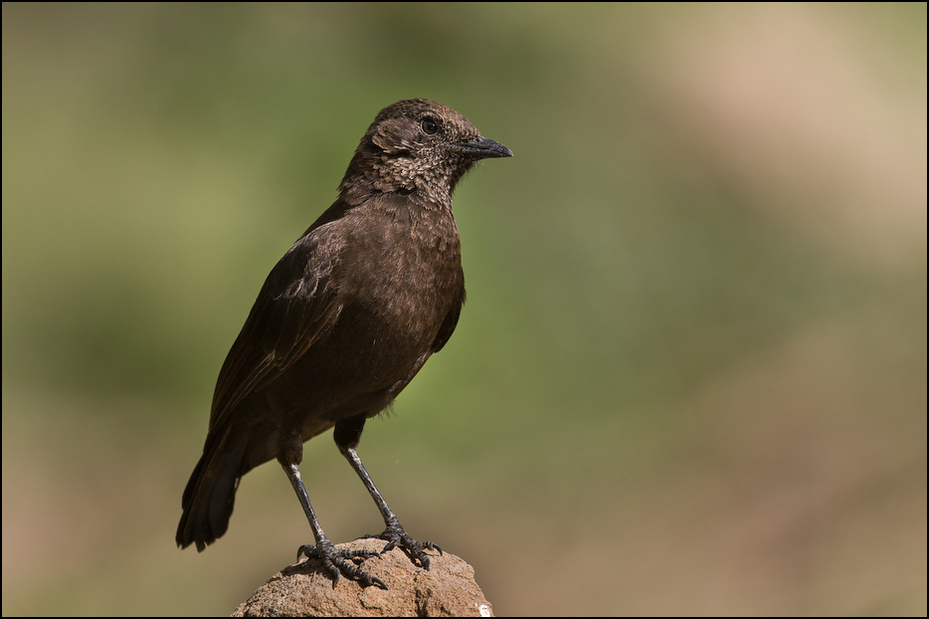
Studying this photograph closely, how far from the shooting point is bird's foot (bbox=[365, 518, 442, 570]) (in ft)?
15.6

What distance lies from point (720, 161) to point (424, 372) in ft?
17.9

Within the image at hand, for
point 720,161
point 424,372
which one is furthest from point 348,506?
point 720,161

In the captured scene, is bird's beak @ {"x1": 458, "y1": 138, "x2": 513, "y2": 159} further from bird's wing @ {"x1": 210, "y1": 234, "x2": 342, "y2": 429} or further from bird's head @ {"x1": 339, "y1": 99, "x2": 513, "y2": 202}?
bird's wing @ {"x1": 210, "y1": 234, "x2": 342, "y2": 429}

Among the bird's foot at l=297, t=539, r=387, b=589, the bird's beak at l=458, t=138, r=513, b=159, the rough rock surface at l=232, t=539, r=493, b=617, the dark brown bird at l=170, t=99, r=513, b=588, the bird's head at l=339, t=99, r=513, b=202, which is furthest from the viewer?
the bird's beak at l=458, t=138, r=513, b=159

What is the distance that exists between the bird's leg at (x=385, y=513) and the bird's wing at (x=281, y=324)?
0.63m

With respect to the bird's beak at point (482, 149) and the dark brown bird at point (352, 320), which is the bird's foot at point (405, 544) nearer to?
the dark brown bird at point (352, 320)

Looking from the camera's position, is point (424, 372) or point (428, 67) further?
point (428, 67)

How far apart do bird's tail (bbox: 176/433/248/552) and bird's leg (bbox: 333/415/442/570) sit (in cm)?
57

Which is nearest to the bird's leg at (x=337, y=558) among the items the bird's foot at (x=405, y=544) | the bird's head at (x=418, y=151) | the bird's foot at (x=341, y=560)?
the bird's foot at (x=341, y=560)

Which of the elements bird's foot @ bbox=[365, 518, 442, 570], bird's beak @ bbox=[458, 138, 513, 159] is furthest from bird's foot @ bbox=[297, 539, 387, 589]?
bird's beak @ bbox=[458, 138, 513, 159]

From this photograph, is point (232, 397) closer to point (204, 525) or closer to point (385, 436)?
point (204, 525)

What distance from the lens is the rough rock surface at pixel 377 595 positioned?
4301 millimetres

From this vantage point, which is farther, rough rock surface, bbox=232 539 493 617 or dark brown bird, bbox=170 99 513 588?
dark brown bird, bbox=170 99 513 588

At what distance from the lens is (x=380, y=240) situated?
4.64 meters
